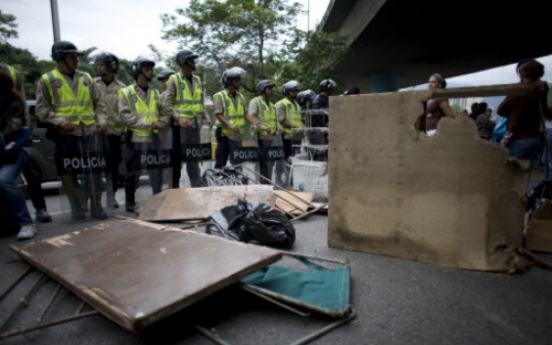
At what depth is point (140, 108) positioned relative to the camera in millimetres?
4980

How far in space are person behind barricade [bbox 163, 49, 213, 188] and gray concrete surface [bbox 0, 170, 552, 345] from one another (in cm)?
289

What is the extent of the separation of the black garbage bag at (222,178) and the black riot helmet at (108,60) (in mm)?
2228

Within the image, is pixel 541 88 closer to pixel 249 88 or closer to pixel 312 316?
pixel 312 316

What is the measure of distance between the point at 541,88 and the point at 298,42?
8.76 meters

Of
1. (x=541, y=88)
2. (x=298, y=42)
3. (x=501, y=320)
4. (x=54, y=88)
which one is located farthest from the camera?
(x=298, y=42)

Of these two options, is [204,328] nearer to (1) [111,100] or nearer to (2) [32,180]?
(2) [32,180]

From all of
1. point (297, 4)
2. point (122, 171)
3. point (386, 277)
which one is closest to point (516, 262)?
point (386, 277)

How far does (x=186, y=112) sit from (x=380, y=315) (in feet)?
13.9

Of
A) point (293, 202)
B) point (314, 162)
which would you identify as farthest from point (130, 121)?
point (314, 162)

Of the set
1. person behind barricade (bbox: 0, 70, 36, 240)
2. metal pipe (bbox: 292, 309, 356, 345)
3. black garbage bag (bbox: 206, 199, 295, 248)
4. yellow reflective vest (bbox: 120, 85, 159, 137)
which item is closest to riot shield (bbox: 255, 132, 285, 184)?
yellow reflective vest (bbox: 120, 85, 159, 137)

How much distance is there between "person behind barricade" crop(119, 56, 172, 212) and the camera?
4.94 meters

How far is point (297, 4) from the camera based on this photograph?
15.2 metres

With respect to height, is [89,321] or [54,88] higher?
[54,88]

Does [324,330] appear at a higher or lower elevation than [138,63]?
lower
